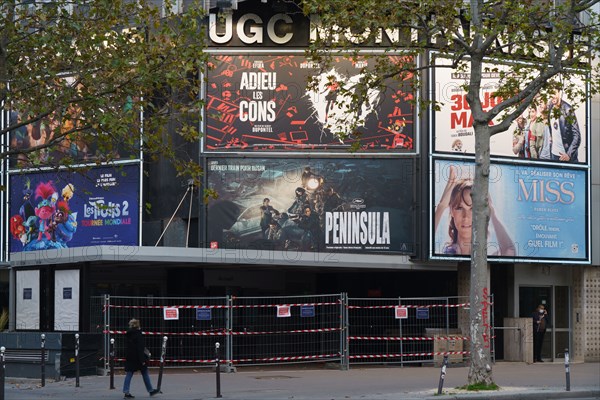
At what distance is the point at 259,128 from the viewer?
3030 centimetres

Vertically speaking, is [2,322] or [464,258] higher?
[464,258]

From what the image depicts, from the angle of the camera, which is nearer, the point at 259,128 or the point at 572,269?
the point at 259,128

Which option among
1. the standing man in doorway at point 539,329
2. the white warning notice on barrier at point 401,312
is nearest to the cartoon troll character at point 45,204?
the white warning notice on barrier at point 401,312

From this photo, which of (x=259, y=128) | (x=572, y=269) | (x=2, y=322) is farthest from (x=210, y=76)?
(x=572, y=269)

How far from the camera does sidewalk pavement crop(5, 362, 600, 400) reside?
70.4 feet

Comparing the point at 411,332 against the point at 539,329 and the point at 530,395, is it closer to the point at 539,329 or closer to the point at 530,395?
the point at 539,329

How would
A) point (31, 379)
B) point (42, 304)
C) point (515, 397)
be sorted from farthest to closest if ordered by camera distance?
point (42, 304)
point (31, 379)
point (515, 397)

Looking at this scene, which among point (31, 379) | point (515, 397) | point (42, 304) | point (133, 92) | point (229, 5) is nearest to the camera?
point (515, 397)

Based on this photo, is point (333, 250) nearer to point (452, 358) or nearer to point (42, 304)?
point (452, 358)

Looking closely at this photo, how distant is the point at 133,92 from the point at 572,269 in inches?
684

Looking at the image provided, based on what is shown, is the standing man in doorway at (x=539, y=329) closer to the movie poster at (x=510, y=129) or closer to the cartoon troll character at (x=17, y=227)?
the movie poster at (x=510, y=129)

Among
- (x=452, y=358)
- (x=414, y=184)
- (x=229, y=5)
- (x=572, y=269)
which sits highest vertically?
(x=229, y=5)

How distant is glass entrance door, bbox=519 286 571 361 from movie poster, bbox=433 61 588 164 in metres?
4.37

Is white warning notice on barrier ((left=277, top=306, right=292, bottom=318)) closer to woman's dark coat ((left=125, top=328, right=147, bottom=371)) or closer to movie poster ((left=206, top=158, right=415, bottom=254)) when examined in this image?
movie poster ((left=206, top=158, right=415, bottom=254))
